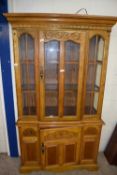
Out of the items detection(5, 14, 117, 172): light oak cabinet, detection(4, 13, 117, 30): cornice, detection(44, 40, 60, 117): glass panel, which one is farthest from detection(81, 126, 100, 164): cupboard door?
detection(4, 13, 117, 30): cornice

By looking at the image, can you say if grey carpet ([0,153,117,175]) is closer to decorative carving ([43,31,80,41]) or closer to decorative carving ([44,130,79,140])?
decorative carving ([44,130,79,140])

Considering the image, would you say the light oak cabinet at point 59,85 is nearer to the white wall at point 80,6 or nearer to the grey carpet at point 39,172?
the grey carpet at point 39,172

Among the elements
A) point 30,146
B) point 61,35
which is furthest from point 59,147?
point 61,35

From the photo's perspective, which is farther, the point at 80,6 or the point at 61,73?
the point at 80,6

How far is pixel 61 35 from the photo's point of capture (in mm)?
1556

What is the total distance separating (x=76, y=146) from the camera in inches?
76.8

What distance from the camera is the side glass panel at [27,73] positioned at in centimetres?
160

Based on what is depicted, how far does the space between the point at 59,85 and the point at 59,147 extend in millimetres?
819

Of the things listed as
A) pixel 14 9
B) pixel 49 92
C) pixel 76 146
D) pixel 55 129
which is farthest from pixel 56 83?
pixel 14 9

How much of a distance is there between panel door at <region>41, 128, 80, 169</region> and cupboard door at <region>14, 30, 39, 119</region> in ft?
1.14

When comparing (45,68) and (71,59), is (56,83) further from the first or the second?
(71,59)

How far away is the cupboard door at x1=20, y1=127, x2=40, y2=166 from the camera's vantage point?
186cm

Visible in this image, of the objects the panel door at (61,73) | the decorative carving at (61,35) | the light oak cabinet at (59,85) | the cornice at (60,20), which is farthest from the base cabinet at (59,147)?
the cornice at (60,20)

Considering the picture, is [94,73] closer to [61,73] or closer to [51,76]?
[61,73]
